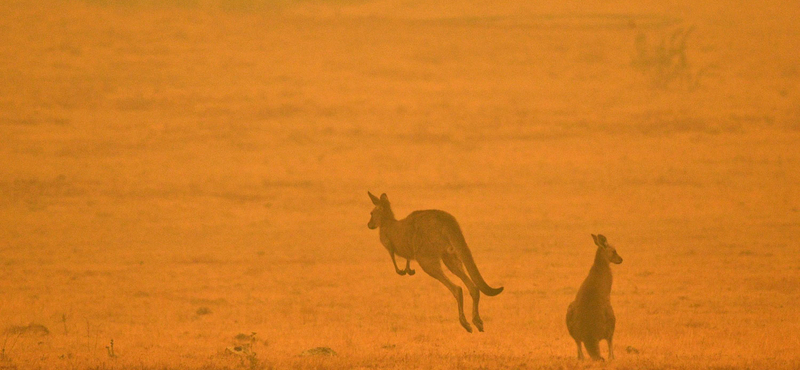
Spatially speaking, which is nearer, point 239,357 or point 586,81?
point 239,357

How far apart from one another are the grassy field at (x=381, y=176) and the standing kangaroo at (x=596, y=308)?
15.7 inches

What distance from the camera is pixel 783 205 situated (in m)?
30.8

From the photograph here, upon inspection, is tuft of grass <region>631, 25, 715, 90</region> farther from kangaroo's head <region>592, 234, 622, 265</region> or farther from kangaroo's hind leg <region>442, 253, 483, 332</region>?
kangaroo's hind leg <region>442, 253, 483, 332</region>

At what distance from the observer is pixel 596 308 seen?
10.8 metres

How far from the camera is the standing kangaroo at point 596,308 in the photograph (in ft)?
35.6

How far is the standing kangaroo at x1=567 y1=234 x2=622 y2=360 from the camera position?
10836mm

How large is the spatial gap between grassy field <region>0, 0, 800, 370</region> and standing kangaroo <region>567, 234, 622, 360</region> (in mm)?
399

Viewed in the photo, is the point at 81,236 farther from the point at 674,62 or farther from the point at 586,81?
the point at 674,62

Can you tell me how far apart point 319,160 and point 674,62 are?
22.2 metres

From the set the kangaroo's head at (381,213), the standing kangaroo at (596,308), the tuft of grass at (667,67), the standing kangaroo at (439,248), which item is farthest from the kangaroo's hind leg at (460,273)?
the tuft of grass at (667,67)

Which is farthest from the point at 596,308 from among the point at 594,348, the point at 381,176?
the point at 381,176

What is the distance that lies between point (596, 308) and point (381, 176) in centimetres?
2415

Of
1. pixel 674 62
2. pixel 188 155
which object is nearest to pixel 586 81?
pixel 674 62

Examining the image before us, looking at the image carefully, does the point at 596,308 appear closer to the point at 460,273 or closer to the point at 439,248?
the point at 460,273
